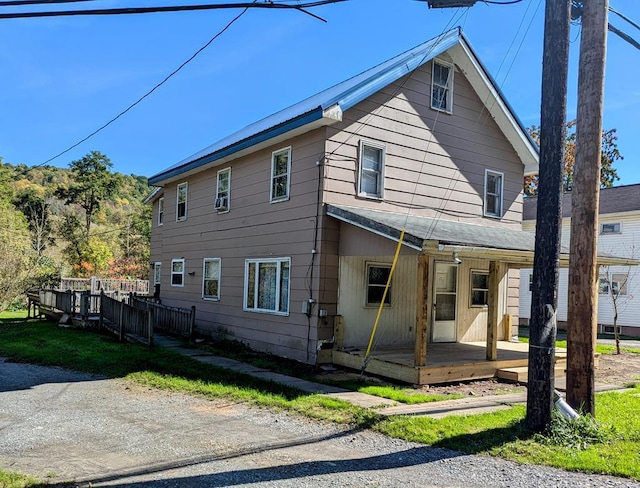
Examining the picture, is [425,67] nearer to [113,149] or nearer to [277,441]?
[277,441]

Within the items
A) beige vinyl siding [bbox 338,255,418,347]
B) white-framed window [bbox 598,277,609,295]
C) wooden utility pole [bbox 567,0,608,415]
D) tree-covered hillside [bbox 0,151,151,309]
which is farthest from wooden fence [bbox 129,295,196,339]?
white-framed window [bbox 598,277,609,295]

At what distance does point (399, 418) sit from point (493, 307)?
13.1 ft

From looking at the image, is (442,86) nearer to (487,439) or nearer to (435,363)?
(435,363)

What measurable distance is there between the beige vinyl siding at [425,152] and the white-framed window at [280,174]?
1.55m

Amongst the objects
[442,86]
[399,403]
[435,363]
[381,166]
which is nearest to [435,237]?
[435,363]

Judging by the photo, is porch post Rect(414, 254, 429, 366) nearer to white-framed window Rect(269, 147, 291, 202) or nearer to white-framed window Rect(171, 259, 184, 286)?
white-framed window Rect(269, 147, 291, 202)

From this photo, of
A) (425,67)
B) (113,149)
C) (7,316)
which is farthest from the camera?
(113,149)

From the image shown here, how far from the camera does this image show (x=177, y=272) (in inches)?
693

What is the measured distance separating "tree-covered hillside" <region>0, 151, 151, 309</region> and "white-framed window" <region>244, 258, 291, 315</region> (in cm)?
1463

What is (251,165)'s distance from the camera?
44.2 ft

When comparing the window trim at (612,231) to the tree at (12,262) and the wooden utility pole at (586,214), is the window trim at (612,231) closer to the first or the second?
the wooden utility pole at (586,214)

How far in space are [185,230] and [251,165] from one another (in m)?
4.91

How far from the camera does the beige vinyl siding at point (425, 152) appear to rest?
1101 cm

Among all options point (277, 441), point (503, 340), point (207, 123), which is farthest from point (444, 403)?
point (207, 123)
